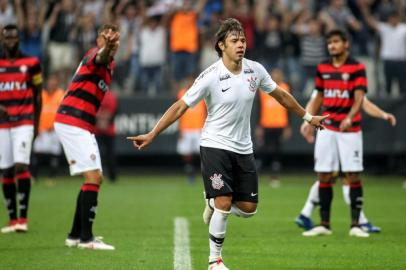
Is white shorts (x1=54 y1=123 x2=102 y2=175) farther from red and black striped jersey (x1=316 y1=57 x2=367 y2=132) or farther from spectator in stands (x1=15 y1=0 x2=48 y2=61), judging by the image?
spectator in stands (x1=15 y1=0 x2=48 y2=61)

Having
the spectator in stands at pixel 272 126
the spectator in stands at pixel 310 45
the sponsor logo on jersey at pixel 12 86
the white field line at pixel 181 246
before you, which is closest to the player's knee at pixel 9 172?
the sponsor logo on jersey at pixel 12 86

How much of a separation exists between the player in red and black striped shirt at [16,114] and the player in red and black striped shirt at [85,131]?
1550 millimetres

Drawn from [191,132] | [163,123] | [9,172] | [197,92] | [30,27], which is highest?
[197,92]

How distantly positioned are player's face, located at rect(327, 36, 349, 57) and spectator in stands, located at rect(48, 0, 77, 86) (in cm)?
1176

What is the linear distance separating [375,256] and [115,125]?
45.6ft

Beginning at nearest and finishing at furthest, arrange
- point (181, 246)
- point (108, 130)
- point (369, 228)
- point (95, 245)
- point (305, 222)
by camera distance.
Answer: point (95, 245) < point (181, 246) < point (369, 228) < point (305, 222) < point (108, 130)

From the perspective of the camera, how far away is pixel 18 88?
1247 centimetres

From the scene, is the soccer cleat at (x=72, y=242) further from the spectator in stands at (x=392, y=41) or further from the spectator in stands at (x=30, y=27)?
the spectator in stands at (x=392, y=41)

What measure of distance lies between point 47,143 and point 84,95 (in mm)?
11950

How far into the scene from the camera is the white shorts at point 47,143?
2259 cm

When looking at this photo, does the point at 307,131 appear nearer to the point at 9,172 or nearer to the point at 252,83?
the point at 252,83

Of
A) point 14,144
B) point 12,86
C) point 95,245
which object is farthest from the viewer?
point 12,86

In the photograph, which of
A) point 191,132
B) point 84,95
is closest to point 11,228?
point 84,95

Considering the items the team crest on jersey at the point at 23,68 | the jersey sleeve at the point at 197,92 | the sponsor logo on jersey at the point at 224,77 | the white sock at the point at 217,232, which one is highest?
the sponsor logo on jersey at the point at 224,77
